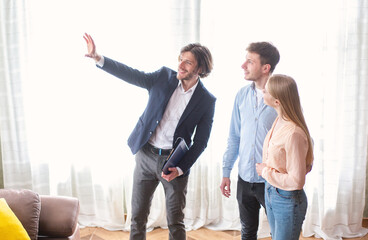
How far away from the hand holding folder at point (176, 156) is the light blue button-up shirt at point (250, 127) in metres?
0.32

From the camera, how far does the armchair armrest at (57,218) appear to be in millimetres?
2102

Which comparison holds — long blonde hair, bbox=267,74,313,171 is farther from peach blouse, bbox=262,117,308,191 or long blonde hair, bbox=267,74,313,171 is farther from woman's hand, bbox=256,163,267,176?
woman's hand, bbox=256,163,267,176

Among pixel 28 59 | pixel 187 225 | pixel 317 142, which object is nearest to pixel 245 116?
pixel 317 142

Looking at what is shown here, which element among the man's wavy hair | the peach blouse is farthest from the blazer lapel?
the peach blouse

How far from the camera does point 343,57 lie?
2.97 m

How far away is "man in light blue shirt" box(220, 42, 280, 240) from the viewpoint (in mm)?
1979

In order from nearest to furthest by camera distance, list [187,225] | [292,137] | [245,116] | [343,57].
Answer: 1. [292,137]
2. [245,116]
3. [343,57]
4. [187,225]

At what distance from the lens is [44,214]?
84.2 inches

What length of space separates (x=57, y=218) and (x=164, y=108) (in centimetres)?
85

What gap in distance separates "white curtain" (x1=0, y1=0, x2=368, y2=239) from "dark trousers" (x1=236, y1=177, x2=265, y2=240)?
40.4 inches

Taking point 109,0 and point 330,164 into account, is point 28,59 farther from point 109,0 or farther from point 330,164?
point 330,164

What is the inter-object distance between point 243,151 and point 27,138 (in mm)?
1853

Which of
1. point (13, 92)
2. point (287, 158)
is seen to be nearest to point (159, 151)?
point (287, 158)

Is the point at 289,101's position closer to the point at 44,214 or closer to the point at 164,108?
the point at 164,108
